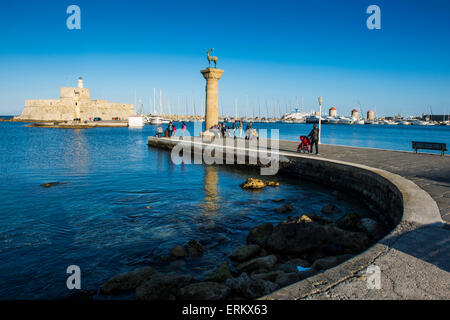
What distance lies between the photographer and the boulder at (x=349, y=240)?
6082 mm

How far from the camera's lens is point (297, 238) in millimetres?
6281

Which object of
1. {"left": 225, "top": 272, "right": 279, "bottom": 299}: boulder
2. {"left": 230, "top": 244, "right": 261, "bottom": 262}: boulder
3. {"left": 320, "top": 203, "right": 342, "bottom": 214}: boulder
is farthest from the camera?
{"left": 320, "top": 203, "right": 342, "bottom": 214}: boulder

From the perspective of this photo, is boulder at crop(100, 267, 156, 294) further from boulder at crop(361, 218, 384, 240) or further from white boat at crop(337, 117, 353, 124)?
white boat at crop(337, 117, 353, 124)

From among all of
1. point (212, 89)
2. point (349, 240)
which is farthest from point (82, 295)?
point (212, 89)

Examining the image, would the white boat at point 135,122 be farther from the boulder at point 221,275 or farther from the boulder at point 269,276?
the boulder at point 269,276

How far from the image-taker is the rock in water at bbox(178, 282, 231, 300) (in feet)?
14.0

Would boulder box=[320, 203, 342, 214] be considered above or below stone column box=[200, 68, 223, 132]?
below

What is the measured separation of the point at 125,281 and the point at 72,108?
4293 inches

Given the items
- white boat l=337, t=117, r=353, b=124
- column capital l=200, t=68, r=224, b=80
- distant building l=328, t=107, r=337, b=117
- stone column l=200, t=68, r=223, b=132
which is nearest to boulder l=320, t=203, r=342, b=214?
stone column l=200, t=68, r=223, b=132

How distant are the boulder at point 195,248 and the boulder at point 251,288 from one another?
7.49 feet

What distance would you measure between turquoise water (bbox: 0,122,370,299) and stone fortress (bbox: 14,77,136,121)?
90.0 metres

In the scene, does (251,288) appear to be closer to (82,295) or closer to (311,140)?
(82,295)
